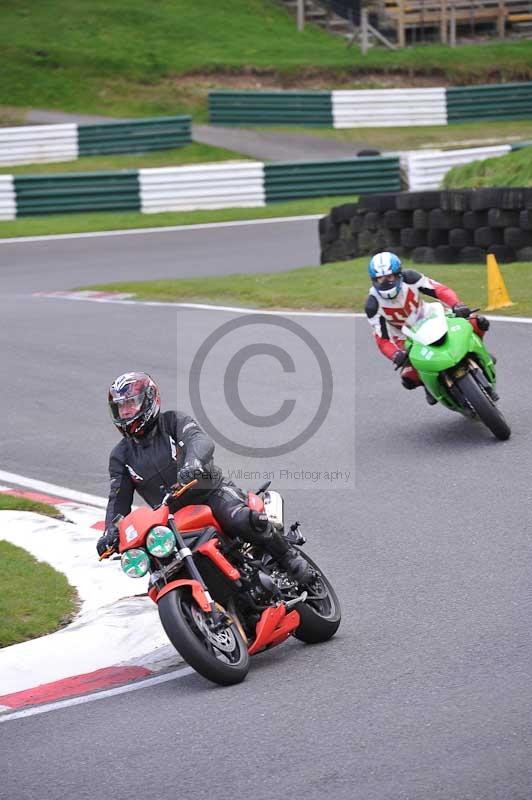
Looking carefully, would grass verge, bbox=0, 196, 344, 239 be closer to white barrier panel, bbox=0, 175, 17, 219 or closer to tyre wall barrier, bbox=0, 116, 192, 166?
white barrier panel, bbox=0, 175, 17, 219

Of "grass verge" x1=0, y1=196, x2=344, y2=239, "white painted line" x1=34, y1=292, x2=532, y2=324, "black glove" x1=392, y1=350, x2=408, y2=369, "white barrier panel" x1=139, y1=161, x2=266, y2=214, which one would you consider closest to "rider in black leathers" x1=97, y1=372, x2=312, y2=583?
"black glove" x1=392, y1=350, x2=408, y2=369

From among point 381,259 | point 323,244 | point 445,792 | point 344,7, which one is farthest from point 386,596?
point 344,7

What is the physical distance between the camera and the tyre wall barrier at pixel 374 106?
110ft

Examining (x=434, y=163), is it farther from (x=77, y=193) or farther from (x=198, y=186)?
(x=77, y=193)

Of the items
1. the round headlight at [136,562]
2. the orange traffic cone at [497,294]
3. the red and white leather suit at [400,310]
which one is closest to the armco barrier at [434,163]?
the orange traffic cone at [497,294]

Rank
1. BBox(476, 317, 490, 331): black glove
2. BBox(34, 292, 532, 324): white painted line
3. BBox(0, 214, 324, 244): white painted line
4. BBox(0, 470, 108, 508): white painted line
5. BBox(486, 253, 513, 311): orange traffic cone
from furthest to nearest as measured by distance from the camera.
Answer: BBox(0, 214, 324, 244): white painted line, BBox(486, 253, 513, 311): orange traffic cone, BBox(34, 292, 532, 324): white painted line, BBox(476, 317, 490, 331): black glove, BBox(0, 470, 108, 508): white painted line

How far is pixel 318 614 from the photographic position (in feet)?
22.7

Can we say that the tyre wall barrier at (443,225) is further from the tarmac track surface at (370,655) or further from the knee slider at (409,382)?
the knee slider at (409,382)

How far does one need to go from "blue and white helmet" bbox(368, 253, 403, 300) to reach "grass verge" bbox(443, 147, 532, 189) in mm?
8500

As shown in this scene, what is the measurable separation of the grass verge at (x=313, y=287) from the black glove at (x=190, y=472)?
29.3ft

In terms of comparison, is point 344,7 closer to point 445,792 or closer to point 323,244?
point 323,244

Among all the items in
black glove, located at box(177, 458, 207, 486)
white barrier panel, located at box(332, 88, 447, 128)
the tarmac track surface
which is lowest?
the tarmac track surface

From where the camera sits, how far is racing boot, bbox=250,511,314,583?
6.71 metres

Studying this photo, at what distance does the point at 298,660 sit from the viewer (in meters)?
6.70
